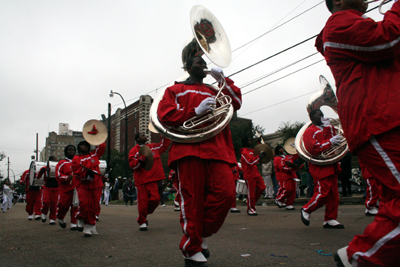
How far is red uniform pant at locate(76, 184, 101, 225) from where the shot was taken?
593cm

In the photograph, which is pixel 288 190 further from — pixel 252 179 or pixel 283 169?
pixel 252 179

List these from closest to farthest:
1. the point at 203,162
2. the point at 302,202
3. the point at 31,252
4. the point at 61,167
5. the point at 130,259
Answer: the point at 203,162
the point at 130,259
the point at 31,252
the point at 61,167
the point at 302,202

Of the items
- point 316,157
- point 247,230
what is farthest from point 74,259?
point 316,157

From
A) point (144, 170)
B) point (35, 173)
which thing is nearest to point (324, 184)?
point (144, 170)

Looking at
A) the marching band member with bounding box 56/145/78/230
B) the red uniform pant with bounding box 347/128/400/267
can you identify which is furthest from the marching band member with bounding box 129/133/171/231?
the red uniform pant with bounding box 347/128/400/267

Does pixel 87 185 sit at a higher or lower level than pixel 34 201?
higher

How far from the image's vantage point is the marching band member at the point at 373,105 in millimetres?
2055

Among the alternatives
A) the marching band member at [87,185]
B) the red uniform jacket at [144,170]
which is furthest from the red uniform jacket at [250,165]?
the marching band member at [87,185]

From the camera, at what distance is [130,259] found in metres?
3.78

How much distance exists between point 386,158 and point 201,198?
→ 1690 millimetres

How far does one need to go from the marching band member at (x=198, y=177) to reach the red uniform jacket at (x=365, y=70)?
1327 millimetres

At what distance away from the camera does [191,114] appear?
352 cm

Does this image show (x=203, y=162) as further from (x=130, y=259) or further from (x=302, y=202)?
(x=302, y=202)

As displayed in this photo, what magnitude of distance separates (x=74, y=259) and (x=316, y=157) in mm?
3875
